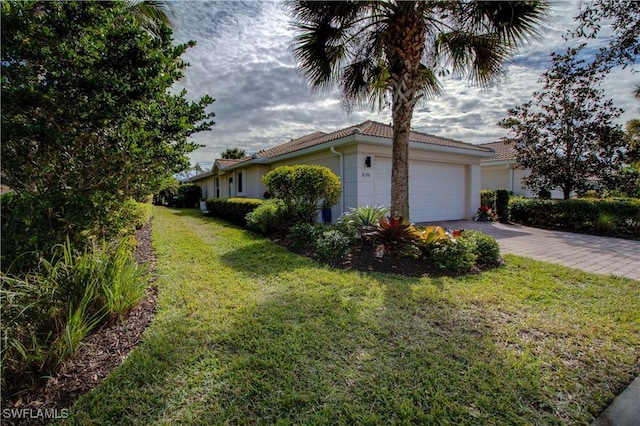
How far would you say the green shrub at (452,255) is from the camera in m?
5.62

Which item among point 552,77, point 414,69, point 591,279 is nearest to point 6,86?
point 414,69

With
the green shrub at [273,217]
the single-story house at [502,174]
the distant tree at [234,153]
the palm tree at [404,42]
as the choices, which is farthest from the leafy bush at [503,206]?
the distant tree at [234,153]

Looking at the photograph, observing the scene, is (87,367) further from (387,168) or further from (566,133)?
(566,133)

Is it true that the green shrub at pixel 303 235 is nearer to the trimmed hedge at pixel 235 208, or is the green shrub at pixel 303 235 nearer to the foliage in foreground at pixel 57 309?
the trimmed hedge at pixel 235 208

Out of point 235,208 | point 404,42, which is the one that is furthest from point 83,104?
point 235,208

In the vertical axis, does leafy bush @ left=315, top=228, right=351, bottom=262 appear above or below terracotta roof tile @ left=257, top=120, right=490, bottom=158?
below

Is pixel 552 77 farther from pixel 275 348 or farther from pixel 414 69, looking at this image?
pixel 275 348

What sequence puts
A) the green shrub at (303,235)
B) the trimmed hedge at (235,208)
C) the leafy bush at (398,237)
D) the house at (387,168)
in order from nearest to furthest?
the leafy bush at (398,237), the green shrub at (303,235), the house at (387,168), the trimmed hedge at (235,208)

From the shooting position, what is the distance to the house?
1033 centimetres

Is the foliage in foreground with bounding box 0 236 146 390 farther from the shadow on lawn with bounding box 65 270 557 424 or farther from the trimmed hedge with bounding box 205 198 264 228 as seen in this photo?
the trimmed hedge with bounding box 205 198 264 228

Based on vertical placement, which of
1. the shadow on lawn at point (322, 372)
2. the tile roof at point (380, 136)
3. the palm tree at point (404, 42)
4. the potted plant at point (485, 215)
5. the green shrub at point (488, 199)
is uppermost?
the palm tree at point (404, 42)

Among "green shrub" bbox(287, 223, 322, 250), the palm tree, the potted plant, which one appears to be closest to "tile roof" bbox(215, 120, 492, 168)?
the palm tree

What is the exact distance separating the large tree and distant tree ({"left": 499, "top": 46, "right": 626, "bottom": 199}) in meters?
14.5

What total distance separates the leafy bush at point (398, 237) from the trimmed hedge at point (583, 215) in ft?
30.6
